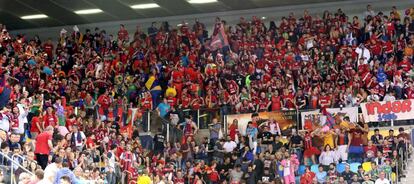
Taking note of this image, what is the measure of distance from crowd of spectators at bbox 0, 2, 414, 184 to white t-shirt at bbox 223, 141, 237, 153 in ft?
0.20

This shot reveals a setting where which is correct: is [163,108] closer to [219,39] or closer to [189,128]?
[189,128]

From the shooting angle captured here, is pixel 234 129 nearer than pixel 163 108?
Yes

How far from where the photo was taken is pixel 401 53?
140ft

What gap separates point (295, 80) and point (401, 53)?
4116 mm

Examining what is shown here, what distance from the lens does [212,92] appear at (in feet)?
140

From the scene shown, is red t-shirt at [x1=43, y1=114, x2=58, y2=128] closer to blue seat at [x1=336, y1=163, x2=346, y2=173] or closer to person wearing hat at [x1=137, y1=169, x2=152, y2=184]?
person wearing hat at [x1=137, y1=169, x2=152, y2=184]

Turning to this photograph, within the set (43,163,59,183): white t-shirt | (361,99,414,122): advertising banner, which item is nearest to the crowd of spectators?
(361,99,414,122): advertising banner

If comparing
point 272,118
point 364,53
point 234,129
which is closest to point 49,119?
point 234,129

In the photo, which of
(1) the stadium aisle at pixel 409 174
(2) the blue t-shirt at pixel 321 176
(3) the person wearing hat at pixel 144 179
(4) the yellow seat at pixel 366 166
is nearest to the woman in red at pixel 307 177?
(2) the blue t-shirt at pixel 321 176

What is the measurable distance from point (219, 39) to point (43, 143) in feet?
59.7

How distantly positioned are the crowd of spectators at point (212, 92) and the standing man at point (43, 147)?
0.03 meters

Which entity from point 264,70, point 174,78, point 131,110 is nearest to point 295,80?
point 264,70

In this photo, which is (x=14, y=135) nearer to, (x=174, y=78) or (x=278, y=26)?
(x=174, y=78)

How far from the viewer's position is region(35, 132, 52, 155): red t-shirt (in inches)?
1162
